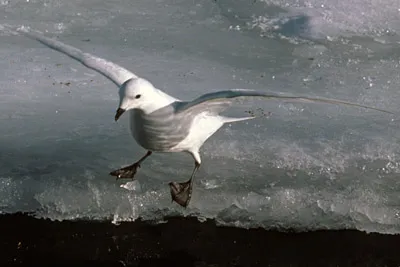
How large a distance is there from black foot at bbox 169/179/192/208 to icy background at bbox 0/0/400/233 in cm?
8

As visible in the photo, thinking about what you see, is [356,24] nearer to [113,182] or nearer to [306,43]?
[306,43]

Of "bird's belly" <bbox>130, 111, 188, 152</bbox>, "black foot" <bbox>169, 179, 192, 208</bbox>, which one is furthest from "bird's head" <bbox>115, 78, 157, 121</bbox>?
"black foot" <bbox>169, 179, 192, 208</bbox>

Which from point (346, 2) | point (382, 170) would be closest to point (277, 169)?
point (382, 170)

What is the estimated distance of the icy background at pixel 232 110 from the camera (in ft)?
10.2

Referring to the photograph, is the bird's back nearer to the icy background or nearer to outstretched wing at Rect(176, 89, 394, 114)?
outstretched wing at Rect(176, 89, 394, 114)

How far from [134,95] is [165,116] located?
229 mm

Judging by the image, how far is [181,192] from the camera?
304 cm

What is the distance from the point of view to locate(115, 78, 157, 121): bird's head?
275 cm

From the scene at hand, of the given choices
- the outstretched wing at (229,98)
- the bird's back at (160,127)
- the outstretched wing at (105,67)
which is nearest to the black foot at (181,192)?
the bird's back at (160,127)

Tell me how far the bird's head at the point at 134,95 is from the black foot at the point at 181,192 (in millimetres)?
427

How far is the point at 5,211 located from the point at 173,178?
2.56 feet

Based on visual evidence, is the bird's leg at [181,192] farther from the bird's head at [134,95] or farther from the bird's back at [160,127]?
the bird's head at [134,95]

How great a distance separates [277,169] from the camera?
3234mm

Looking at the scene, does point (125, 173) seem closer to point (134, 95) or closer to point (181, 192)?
point (181, 192)
